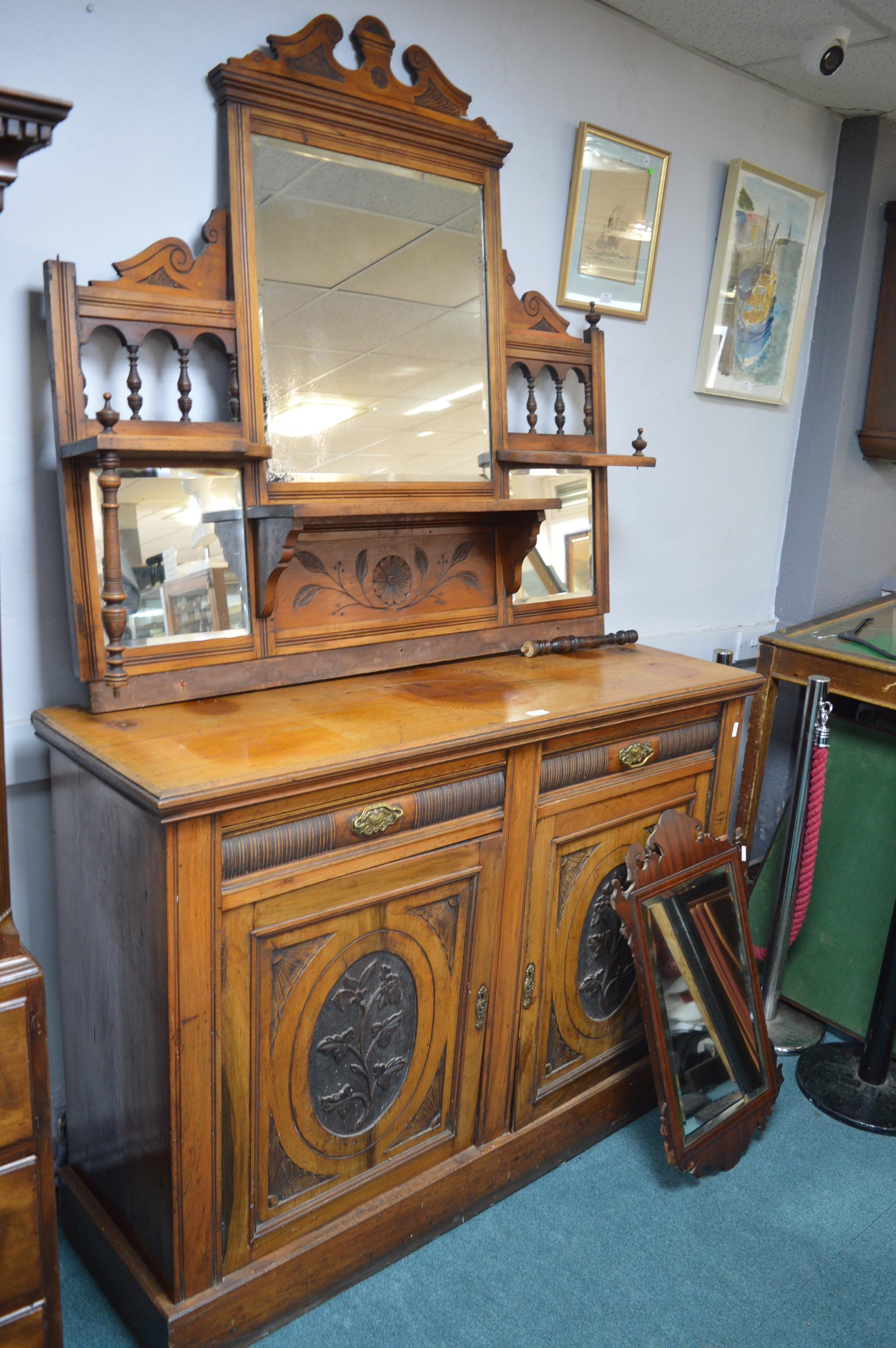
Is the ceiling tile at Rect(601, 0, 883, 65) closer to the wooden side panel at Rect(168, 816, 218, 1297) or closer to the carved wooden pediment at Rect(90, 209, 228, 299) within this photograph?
the carved wooden pediment at Rect(90, 209, 228, 299)

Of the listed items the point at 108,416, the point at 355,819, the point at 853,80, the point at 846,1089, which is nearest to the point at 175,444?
the point at 108,416

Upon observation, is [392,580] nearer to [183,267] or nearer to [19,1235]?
[183,267]

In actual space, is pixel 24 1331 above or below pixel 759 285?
below

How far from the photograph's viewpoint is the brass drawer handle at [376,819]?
1584 mm

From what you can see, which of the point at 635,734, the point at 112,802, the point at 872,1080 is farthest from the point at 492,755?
the point at 872,1080

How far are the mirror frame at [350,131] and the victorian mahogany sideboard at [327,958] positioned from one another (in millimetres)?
562

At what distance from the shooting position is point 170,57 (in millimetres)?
1691

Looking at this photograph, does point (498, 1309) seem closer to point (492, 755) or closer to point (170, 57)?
point (492, 755)

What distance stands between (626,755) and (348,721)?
65 cm

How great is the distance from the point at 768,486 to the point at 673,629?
2.15 feet

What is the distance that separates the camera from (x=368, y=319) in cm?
194

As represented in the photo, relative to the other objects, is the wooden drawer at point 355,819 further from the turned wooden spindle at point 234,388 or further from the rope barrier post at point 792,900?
the rope barrier post at point 792,900

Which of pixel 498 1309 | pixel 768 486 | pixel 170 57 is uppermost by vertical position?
pixel 170 57

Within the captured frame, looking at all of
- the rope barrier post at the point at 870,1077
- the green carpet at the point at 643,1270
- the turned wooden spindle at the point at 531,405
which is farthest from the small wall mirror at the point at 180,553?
the rope barrier post at the point at 870,1077
